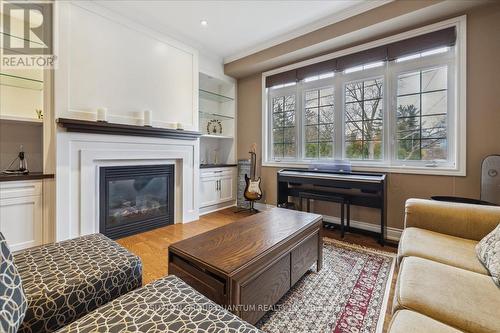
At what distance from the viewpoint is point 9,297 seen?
78 cm

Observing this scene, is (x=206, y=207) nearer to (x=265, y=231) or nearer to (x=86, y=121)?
(x=86, y=121)

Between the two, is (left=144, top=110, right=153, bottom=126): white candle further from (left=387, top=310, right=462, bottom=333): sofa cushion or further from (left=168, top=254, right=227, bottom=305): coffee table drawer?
(left=387, top=310, right=462, bottom=333): sofa cushion

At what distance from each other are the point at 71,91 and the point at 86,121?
375 mm

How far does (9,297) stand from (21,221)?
6.86ft

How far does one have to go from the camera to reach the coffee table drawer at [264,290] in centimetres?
124

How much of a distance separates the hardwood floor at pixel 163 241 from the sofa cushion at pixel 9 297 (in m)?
1.17

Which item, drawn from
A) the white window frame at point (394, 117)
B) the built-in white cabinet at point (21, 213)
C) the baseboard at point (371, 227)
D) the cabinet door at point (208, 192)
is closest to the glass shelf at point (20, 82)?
the built-in white cabinet at point (21, 213)

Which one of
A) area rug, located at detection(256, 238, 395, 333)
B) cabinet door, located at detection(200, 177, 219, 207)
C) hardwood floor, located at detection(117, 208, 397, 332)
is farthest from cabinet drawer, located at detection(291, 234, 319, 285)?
cabinet door, located at detection(200, 177, 219, 207)

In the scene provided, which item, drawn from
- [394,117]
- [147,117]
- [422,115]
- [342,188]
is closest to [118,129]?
[147,117]

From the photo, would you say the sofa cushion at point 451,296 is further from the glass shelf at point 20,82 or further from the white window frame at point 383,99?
the glass shelf at point 20,82

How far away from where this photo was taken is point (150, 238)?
113 inches

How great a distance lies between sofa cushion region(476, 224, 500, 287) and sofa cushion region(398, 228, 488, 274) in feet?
0.13

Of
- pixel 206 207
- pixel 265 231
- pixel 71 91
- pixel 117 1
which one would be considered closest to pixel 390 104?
pixel 265 231

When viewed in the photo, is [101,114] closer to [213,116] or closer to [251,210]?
[213,116]
